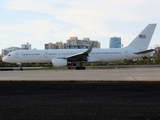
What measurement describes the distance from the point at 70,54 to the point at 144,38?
993cm

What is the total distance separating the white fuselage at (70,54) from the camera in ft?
107

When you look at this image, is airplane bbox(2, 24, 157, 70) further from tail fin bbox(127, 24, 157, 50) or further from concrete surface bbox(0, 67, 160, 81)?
concrete surface bbox(0, 67, 160, 81)

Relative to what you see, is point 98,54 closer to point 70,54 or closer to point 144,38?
point 70,54

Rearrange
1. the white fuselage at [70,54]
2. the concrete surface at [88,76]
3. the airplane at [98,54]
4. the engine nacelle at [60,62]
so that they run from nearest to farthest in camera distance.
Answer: the concrete surface at [88,76], the engine nacelle at [60,62], the airplane at [98,54], the white fuselage at [70,54]

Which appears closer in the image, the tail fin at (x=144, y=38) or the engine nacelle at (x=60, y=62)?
the engine nacelle at (x=60, y=62)

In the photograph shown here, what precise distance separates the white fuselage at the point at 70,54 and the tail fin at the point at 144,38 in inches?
41.6

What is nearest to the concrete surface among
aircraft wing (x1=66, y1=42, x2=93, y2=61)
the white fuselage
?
aircraft wing (x1=66, y1=42, x2=93, y2=61)

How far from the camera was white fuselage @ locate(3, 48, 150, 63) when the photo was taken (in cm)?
3275

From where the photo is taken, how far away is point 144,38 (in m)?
33.1
